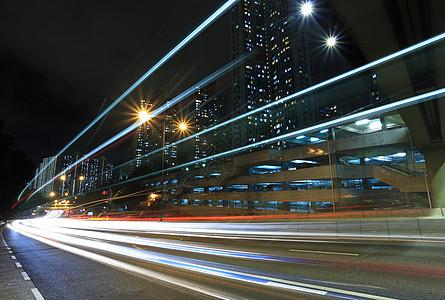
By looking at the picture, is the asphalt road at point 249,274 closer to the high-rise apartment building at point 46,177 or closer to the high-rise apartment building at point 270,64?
the high-rise apartment building at point 270,64

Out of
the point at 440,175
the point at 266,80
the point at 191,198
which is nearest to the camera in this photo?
the point at 440,175

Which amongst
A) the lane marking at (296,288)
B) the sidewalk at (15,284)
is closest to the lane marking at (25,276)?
the sidewalk at (15,284)

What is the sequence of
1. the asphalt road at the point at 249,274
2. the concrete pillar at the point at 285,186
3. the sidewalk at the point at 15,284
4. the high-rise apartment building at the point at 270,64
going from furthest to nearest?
the high-rise apartment building at the point at 270,64 < the concrete pillar at the point at 285,186 < the sidewalk at the point at 15,284 < the asphalt road at the point at 249,274

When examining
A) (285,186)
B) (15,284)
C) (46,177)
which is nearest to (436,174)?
(285,186)

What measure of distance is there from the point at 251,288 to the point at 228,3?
10750 mm

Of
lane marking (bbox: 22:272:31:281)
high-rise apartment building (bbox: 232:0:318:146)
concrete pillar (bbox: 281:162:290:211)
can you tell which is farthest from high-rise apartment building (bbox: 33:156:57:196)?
lane marking (bbox: 22:272:31:281)

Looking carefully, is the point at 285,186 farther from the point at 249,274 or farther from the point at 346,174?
the point at 249,274

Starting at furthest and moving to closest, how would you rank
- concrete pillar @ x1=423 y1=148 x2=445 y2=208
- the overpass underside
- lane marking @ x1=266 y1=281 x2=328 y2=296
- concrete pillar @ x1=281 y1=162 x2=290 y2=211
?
concrete pillar @ x1=281 y1=162 x2=290 y2=211
the overpass underside
concrete pillar @ x1=423 y1=148 x2=445 y2=208
lane marking @ x1=266 y1=281 x2=328 y2=296

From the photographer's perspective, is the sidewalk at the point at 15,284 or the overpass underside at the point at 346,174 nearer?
the sidewalk at the point at 15,284

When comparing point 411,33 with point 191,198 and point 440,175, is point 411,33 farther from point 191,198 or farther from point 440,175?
point 191,198

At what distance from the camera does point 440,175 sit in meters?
31.8

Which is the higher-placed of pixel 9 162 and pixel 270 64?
pixel 270 64

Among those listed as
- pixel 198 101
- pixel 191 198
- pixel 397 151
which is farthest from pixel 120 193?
pixel 397 151

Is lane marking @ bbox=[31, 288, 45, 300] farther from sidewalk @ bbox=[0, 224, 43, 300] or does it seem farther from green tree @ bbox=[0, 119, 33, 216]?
green tree @ bbox=[0, 119, 33, 216]
